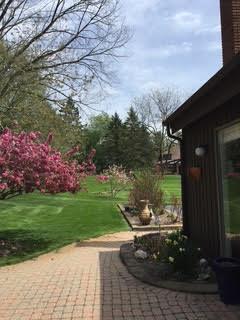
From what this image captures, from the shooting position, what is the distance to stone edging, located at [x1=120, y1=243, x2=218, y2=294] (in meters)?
6.80

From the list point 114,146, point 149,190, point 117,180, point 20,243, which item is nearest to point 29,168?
point 20,243

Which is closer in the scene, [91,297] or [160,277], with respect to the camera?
[91,297]

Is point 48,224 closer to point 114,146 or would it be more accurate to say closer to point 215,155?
point 215,155

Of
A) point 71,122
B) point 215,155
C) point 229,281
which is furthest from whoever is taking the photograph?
point 71,122

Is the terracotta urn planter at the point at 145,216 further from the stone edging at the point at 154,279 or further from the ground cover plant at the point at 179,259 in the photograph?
the ground cover plant at the point at 179,259

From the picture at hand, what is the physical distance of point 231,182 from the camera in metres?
7.59

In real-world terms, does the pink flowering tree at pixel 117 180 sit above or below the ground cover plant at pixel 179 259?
above

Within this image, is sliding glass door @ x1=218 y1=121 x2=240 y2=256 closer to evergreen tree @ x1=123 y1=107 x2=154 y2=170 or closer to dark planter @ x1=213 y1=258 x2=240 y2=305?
dark planter @ x1=213 y1=258 x2=240 y2=305

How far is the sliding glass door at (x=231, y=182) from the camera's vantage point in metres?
7.28

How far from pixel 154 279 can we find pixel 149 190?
11.1 metres

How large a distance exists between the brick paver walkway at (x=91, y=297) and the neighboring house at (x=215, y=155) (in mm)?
1418

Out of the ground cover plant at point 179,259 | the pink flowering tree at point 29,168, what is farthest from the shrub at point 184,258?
the pink flowering tree at point 29,168

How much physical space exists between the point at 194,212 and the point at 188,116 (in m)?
1.93

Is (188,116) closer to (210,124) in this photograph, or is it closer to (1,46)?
(210,124)
